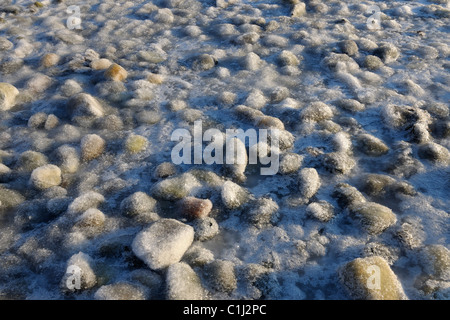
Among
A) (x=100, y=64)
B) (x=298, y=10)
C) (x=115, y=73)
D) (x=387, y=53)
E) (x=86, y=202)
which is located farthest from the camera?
(x=298, y=10)

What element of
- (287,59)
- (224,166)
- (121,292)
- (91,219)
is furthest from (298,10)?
(121,292)

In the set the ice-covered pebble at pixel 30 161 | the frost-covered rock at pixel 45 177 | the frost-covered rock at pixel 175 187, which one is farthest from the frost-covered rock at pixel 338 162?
the ice-covered pebble at pixel 30 161

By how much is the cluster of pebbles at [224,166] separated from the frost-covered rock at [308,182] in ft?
0.04

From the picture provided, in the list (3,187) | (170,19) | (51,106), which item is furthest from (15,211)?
(170,19)

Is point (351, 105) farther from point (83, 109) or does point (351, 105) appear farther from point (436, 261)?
point (83, 109)

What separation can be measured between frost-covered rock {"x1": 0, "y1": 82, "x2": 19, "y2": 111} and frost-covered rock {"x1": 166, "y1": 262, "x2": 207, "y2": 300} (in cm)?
180

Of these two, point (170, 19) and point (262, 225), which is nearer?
point (262, 225)

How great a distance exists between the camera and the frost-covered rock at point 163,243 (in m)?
1.55

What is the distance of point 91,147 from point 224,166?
2.59 ft

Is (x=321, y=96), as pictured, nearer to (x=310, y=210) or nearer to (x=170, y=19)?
(x=310, y=210)

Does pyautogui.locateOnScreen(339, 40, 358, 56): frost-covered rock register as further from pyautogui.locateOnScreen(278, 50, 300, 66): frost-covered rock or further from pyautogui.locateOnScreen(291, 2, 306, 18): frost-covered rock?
pyautogui.locateOnScreen(291, 2, 306, 18): frost-covered rock

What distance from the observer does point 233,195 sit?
186 cm
